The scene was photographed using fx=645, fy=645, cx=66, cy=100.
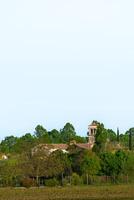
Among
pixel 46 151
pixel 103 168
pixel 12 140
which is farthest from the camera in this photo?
pixel 12 140

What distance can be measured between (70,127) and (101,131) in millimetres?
69013

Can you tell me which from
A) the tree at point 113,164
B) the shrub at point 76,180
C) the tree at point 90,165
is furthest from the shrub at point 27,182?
the tree at point 113,164

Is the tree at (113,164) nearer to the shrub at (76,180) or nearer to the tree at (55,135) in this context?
the shrub at (76,180)

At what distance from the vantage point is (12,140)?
16775 centimetres

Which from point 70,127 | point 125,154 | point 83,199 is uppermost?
point 70,127

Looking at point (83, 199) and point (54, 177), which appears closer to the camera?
point (83, 199)

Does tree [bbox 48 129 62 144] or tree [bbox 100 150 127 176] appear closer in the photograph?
tree [bbox 100 150 127 176]

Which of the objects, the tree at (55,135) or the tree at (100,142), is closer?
the tree at (100,142)

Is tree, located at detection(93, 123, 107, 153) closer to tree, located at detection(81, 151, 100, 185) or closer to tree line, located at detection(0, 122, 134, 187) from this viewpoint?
tree line, located at detection(0, 122, 134, 187)

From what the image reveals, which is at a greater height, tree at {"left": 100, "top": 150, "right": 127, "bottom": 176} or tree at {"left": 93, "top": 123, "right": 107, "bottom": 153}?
tree at {"left": 93, "top": 123, "right": 107, "bottom": 153}

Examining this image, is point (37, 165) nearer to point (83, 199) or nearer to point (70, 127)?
point (83, 199)

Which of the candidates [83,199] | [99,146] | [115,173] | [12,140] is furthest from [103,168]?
[12,140]

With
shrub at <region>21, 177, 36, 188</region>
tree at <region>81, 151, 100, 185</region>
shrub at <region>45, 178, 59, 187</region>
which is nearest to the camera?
shrub at <region>21, 177, 36, 188</region>

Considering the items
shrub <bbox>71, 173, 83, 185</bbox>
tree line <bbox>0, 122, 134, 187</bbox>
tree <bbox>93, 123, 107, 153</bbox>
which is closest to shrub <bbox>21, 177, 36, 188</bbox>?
tree line <bbox>0, 122, 134, 187</bbox>
